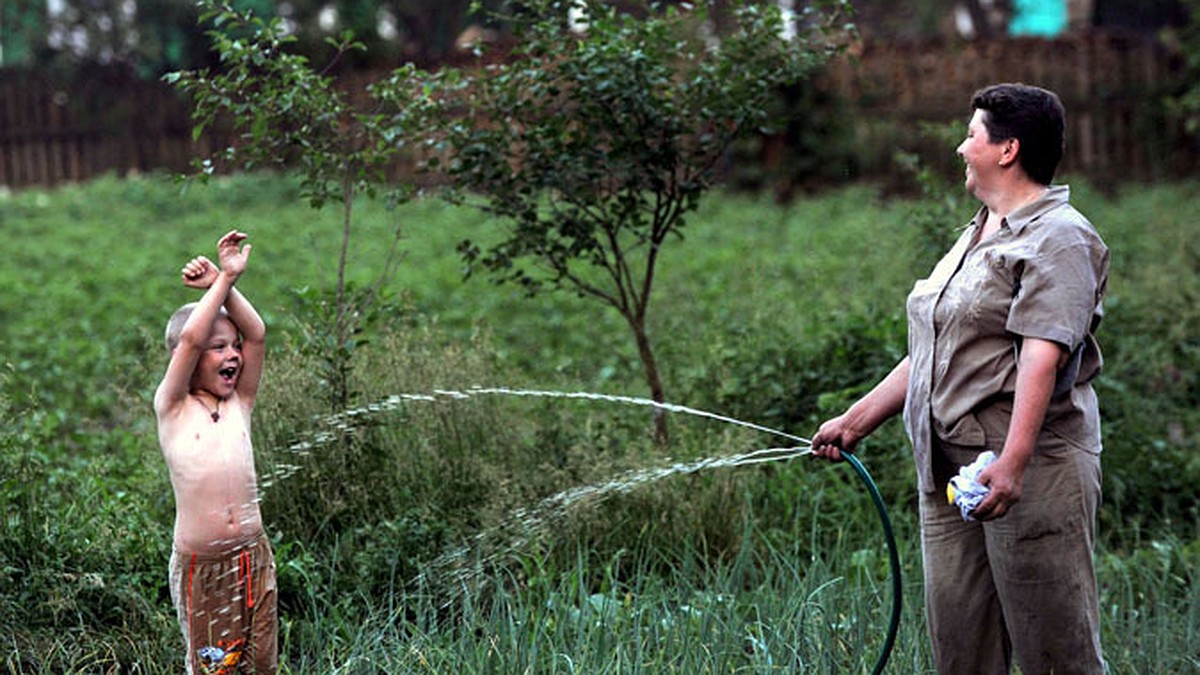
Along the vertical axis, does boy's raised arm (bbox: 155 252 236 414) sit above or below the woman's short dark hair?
below

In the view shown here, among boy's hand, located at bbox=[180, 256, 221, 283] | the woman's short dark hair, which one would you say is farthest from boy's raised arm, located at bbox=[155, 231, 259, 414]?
the woman's short dark hair

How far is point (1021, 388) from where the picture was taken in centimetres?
300

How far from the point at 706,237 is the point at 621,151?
8.05 m

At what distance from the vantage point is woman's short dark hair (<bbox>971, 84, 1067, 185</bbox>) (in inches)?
123

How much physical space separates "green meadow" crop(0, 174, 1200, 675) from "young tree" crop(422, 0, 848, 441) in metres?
0.47

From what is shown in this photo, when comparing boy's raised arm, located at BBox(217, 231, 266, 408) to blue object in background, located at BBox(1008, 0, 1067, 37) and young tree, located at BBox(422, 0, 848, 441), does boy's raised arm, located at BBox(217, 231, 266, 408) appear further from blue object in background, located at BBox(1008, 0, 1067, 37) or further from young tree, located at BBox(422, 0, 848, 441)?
blue object in background, located at BBox(1008, 0, 1067, 37)

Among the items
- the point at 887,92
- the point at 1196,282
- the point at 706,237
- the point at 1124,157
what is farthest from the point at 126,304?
the point at 1124,157

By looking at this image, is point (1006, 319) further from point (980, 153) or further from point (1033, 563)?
point (1033, 563)

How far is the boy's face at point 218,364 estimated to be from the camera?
349 centimetres

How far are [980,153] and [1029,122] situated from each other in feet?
0.40

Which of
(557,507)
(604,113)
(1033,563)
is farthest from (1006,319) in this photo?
(604,113)

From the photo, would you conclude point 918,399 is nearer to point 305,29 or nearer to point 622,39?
point 622,39

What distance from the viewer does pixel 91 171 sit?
2002 cm

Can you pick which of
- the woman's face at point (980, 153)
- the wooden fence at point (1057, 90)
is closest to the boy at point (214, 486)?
the woman's face at point (980, 153)
